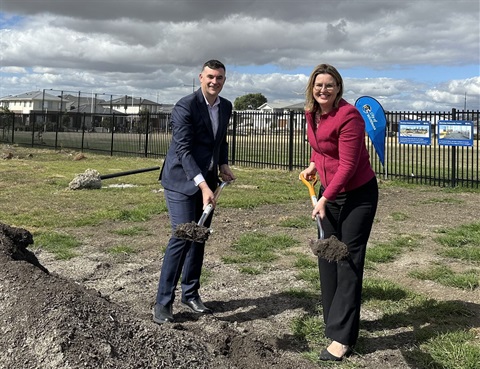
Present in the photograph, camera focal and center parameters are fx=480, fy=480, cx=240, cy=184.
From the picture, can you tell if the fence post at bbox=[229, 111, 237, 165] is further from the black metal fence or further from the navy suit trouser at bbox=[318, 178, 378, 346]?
the navy suit trouser at bbox=[318, 178, 378, 346]

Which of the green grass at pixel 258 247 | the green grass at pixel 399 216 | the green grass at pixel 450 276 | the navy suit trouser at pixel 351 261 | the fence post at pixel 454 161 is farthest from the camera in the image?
the fence post at pixel 454 161

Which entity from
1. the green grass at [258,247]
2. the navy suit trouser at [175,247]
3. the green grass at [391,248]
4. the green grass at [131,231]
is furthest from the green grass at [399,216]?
the navy suit trouser at [175,247]

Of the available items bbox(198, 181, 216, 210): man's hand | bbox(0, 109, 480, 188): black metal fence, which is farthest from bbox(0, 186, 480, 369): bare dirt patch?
bbox(0, 109, 480, 188): black metal fence

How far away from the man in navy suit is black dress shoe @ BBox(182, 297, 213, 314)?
30cm

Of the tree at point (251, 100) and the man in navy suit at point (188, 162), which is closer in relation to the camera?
the man in navy suit at point (188, 162)

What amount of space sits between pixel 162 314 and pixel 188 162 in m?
1.19

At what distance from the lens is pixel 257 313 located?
159 inches

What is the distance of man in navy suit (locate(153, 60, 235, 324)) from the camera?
144 inches

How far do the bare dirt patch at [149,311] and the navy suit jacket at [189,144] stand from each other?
1.03 meters

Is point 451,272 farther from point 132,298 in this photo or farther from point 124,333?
point 124,333

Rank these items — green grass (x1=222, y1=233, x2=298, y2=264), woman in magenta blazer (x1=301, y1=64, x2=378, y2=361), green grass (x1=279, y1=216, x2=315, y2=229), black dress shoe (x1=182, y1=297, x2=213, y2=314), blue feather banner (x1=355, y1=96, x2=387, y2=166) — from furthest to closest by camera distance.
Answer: blue feather banner (x1=355, y1=96, x2=387, y2=166) < green grass (x1=279, y1=216, x2=315, y2=229) < green grass (x1=222, y1=233, x2=298, y2=264) < black dress shoe (x1=182, y1=297, x2=213, y2=314) < woman in magenta blazer (x1=301, y1=64, x2=378, y2=361)

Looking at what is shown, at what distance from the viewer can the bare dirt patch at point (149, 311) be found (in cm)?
259

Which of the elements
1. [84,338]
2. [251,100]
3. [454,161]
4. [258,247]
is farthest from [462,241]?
[251,100]

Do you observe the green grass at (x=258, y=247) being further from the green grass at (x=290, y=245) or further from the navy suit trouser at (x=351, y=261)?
the navy suit trouser at (x=351, y=261)
